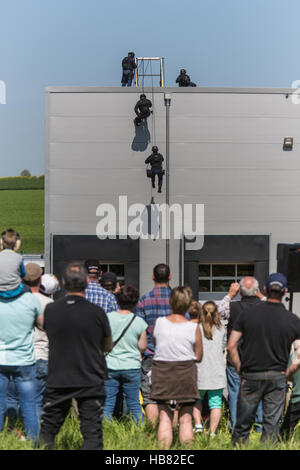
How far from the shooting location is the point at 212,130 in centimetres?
1341

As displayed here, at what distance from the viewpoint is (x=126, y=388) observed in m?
5.10

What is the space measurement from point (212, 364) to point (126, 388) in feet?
3.09

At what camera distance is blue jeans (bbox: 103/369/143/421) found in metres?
5.04

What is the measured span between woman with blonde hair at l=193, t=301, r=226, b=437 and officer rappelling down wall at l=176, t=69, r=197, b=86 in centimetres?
976

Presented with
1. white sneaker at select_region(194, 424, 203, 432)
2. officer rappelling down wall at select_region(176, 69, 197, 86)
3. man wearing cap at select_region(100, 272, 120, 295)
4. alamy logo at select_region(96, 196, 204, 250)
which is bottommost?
white sneaker at select_region(194, 424, 203, 432)

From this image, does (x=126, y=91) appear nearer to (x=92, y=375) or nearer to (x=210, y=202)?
(x=210, y=202)

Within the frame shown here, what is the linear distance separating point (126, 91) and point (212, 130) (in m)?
2.28

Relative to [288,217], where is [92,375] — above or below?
below

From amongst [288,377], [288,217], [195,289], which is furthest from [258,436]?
[288,217]

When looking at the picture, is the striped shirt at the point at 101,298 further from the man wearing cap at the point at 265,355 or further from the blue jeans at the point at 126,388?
the man wearing cap at the point at 265,355

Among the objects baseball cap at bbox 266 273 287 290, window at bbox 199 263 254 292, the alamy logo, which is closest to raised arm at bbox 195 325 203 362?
baseball cap at bbox 266 273 287 290

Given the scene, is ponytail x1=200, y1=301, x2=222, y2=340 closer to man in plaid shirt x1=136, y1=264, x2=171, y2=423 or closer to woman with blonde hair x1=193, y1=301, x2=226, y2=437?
woman with blonde hair x1=193, y1=301, x2=226, y2=437

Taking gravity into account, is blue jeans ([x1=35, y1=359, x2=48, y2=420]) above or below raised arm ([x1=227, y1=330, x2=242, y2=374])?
below

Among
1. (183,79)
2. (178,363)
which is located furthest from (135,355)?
(183,79)
